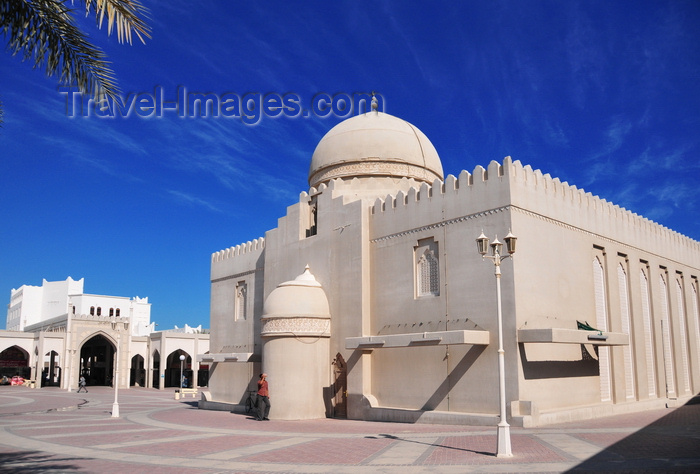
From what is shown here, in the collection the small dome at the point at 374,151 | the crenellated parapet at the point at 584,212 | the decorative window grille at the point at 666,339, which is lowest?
the decorative window grille at the point at 666,339

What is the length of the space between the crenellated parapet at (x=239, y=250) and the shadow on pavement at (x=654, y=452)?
17.6m

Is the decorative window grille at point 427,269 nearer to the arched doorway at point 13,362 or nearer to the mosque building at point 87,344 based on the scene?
the mosque building at point 87,344

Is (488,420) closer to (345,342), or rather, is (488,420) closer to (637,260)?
(345,342)

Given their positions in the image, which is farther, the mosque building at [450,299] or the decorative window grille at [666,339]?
the decorative window grille at [666,339]

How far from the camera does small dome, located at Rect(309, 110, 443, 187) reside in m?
24.3

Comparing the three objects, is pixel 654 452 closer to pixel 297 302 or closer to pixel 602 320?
pixel 602 320

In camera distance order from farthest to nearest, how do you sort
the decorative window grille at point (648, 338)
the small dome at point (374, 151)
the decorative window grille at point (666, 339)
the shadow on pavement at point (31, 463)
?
the small dome at point (374, 151), the decorative window grille at point (666, 339), the decorative window grille at point (648, 338), the shadow on pavement at point (31, 463)

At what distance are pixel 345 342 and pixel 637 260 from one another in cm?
1162

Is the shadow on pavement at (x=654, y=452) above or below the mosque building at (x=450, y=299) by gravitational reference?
below

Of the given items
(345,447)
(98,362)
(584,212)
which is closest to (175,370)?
(98,362)

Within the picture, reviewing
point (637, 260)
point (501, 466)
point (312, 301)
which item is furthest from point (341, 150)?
point (501, 466)

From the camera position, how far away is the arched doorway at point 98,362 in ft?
197

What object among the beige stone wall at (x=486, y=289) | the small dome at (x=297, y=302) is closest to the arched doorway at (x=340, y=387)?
the beige stone wall at (x=486, y=289)

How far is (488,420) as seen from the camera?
52.6ft
